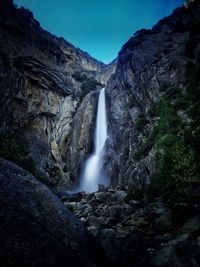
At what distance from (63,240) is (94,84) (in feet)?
239

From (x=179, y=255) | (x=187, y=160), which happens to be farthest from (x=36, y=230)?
(x=187, y=160)

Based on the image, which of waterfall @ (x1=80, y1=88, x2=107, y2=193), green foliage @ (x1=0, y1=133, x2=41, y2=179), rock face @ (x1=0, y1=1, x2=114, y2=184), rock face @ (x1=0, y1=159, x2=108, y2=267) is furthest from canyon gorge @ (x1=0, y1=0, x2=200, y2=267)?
waterfall @ (x1=80, y1=88, x2=107, y2=193)

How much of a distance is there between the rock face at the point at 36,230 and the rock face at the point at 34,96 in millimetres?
40690

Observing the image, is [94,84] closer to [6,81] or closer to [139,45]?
[139,45]

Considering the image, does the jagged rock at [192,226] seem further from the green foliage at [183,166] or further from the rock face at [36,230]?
the rock face at [36,230]

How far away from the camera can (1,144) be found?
29172 mm

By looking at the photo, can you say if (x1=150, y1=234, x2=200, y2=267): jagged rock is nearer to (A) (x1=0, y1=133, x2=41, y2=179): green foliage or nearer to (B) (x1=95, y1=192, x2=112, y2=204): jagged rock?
(B) (x1=95, y1=192, x2=112, y2=204): jagged rock

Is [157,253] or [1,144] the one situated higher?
[1,144]

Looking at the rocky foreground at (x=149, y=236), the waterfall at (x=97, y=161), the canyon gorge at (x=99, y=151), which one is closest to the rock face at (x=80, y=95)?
the canyon gorge at (x=99, y=151)

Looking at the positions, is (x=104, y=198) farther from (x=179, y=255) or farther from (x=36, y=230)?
(x=36, y=230)

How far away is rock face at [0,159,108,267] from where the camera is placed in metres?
5.46

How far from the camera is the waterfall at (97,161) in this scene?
46.1 m

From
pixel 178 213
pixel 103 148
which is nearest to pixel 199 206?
pixel 178 213

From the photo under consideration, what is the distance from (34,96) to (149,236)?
4908cm
